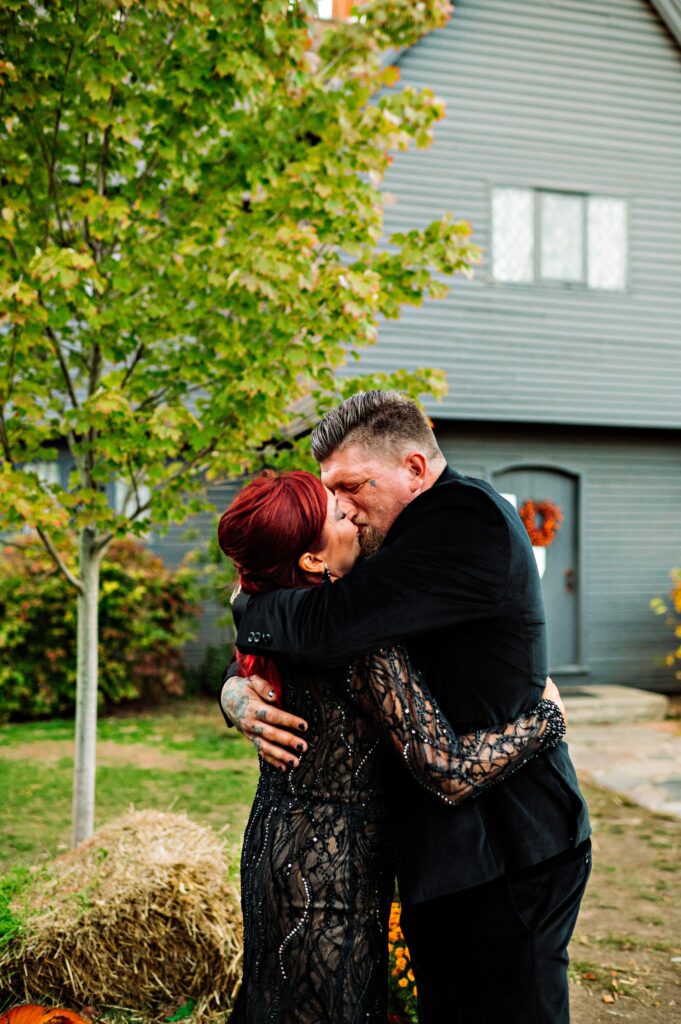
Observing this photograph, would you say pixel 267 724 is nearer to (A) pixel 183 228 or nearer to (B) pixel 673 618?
(A) pixel 183 228

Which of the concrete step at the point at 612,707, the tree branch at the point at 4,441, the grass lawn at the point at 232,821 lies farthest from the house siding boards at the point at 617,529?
the tree branch at the point at 4,441

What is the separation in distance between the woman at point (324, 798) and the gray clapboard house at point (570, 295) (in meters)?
9.98

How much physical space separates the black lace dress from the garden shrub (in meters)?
8.50

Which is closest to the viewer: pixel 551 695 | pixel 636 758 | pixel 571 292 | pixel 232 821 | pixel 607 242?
pixel 551 695

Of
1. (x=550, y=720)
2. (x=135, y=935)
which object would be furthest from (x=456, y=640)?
(x=135, y=935)

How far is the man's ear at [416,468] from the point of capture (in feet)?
8.04

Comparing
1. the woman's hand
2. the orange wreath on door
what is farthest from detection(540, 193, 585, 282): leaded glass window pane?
the woman's hand

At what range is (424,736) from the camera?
6.65 feet

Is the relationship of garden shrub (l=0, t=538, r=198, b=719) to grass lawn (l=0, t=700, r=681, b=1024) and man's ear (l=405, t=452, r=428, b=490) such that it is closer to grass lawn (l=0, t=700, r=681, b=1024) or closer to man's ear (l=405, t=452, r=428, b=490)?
grass lawn (l=0, t=700, r=681, b=1024)

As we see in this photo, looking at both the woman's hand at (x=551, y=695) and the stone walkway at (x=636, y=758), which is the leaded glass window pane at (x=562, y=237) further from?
the woman's hand at (x=551, y=695)

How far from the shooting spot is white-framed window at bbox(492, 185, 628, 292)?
12594 mm

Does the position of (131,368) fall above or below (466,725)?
above

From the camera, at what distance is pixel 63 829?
666 cm

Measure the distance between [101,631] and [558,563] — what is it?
6320mm
